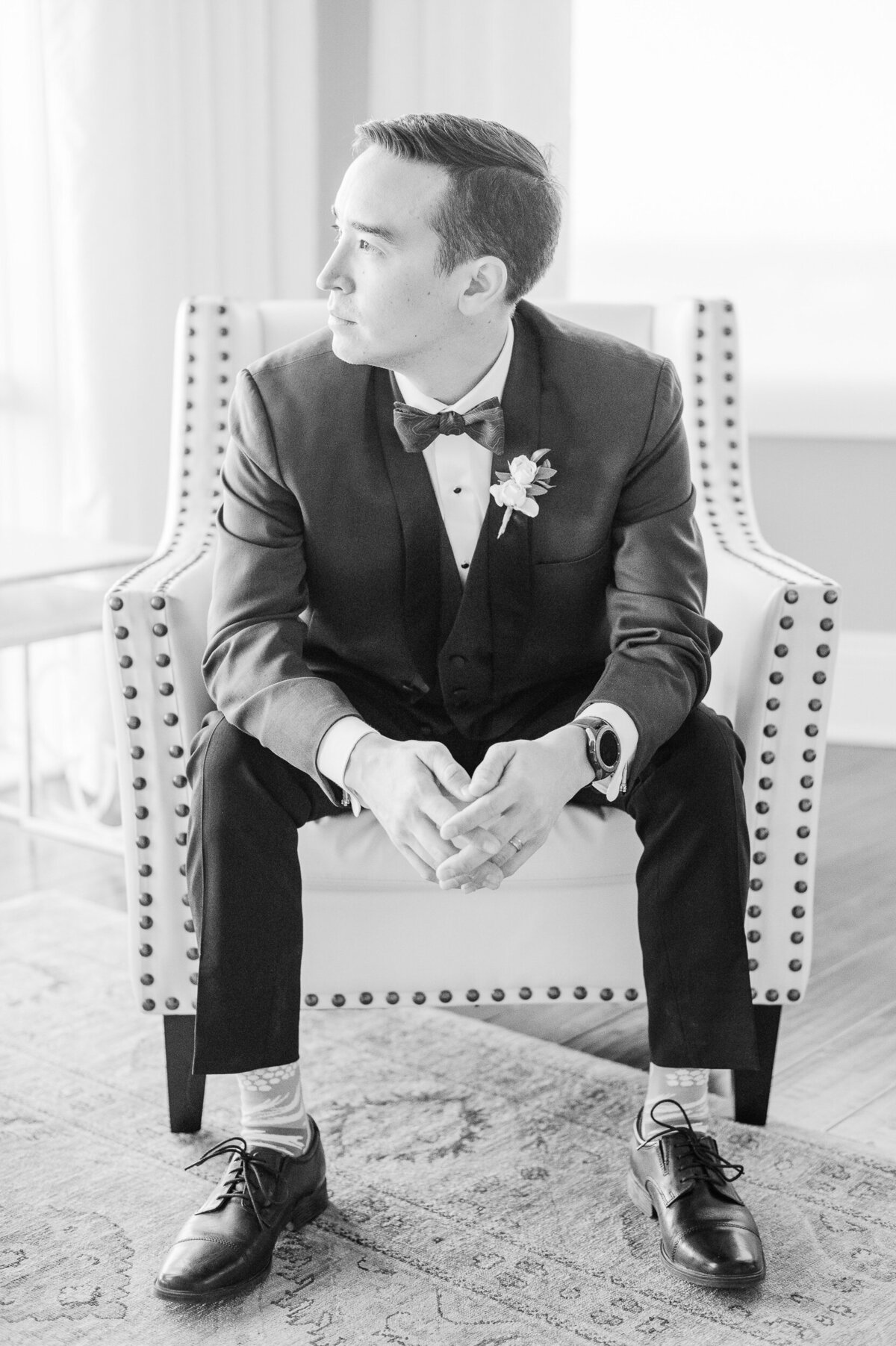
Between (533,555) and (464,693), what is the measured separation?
0.56ft

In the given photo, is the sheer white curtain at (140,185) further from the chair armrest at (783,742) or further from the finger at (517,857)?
the finger at (517,857)

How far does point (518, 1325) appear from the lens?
140 cm

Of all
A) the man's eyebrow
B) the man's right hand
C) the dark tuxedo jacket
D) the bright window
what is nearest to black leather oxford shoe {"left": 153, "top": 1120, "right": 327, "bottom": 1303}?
the man's right hand

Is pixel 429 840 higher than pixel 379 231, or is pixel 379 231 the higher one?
pixel 379 231

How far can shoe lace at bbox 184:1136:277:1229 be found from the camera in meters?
1.49

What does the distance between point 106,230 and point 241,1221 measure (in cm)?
214

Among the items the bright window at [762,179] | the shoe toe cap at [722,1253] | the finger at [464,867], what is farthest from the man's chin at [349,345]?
the bright window at [762,179]

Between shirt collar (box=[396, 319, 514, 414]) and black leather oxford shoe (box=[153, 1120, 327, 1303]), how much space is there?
31.0 inches

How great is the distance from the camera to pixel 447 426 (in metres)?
1.63

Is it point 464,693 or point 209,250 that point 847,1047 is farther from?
point 209,250

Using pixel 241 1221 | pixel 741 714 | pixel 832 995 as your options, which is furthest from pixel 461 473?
pixel 832 995

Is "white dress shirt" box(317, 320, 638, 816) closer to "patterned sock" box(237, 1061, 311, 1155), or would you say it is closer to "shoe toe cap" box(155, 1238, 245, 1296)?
"patterned sock" box(237, 1061, 311, 1155)

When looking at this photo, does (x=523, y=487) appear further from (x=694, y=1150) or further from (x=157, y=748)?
(x=694, y=1150)

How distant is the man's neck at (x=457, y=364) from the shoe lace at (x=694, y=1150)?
0.80m
